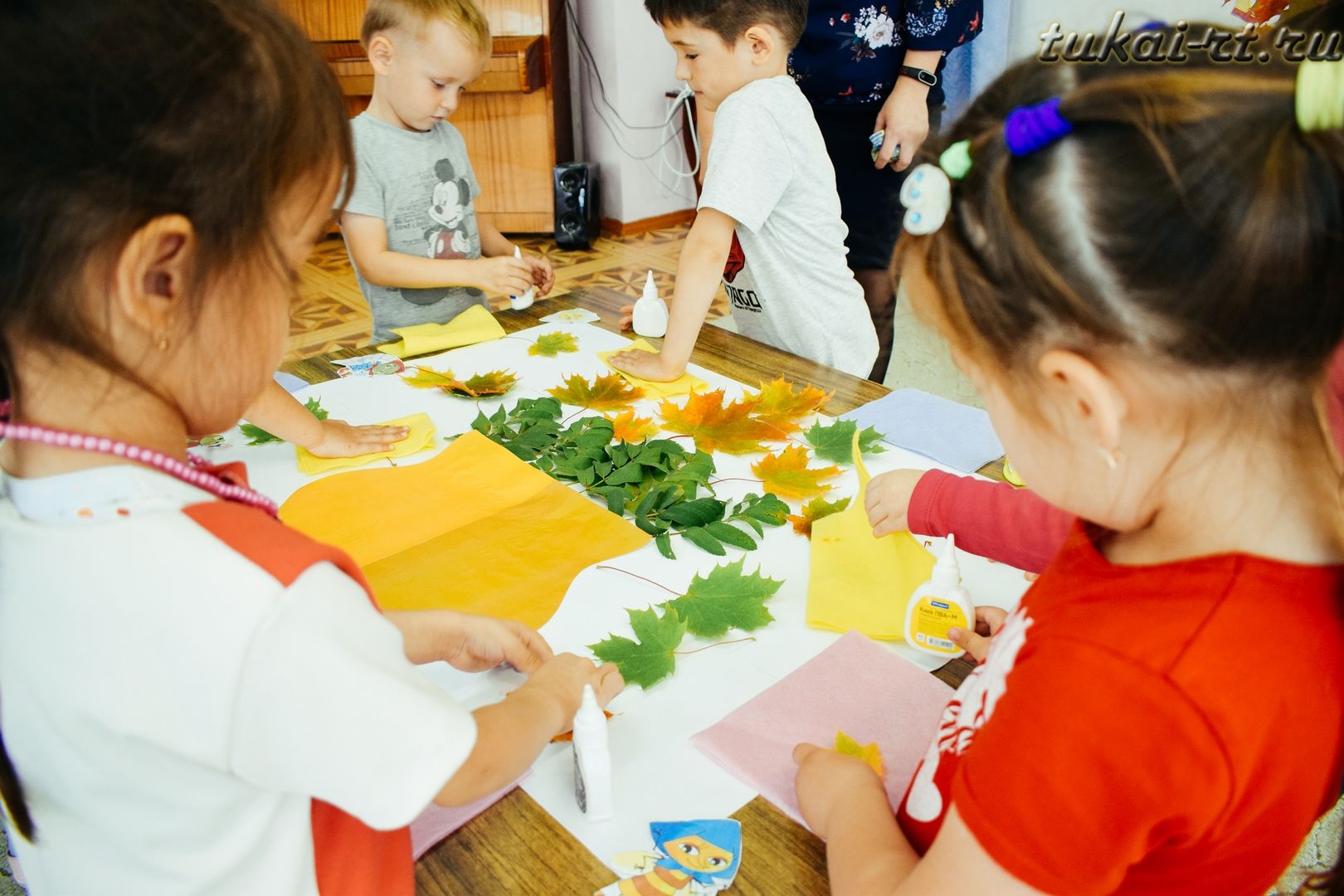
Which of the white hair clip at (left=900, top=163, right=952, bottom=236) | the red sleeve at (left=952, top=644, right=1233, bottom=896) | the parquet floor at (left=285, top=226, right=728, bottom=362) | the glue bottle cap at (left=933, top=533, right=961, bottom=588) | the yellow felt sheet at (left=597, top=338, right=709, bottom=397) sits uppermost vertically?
the white hair clip at (left=900, top=163, right=952, bottom=236)

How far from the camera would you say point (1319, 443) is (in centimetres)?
49

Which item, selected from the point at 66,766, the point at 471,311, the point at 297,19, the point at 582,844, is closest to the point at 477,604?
the point at 582,844

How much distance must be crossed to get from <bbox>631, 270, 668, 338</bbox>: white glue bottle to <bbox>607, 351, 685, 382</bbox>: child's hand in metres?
0.14

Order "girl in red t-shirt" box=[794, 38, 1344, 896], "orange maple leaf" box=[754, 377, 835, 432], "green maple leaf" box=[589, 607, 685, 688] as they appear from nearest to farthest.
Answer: "girl in red t-shirt" box=[794, 38, 1344, 896] < "green maple leaf" box=[589, 607, 685, 688] < "orange maple leaf" box=[754, 377, 835, 432]

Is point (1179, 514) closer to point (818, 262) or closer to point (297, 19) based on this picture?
point (297, 19)

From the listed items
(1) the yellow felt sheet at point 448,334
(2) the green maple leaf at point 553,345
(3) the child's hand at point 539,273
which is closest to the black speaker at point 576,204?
(3) the child's hand at point 539,273

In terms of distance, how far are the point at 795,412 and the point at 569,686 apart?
661mm

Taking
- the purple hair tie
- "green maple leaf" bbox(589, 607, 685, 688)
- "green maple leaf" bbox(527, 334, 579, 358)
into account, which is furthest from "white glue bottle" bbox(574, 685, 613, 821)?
"green maple leaf" bbox(527, 334, 579, 358)

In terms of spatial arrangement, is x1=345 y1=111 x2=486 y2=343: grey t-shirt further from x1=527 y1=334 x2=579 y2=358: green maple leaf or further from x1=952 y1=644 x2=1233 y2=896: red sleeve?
x1=952 y1=644 x2=1233 y2=896: red sleeve

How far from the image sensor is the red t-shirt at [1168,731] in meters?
0.46

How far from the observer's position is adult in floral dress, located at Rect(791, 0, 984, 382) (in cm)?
199

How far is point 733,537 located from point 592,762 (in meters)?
0.41

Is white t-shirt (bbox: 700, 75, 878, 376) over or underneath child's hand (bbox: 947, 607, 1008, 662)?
over

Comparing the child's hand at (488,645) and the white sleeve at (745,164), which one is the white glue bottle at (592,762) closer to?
the child's hand at (488,645)
